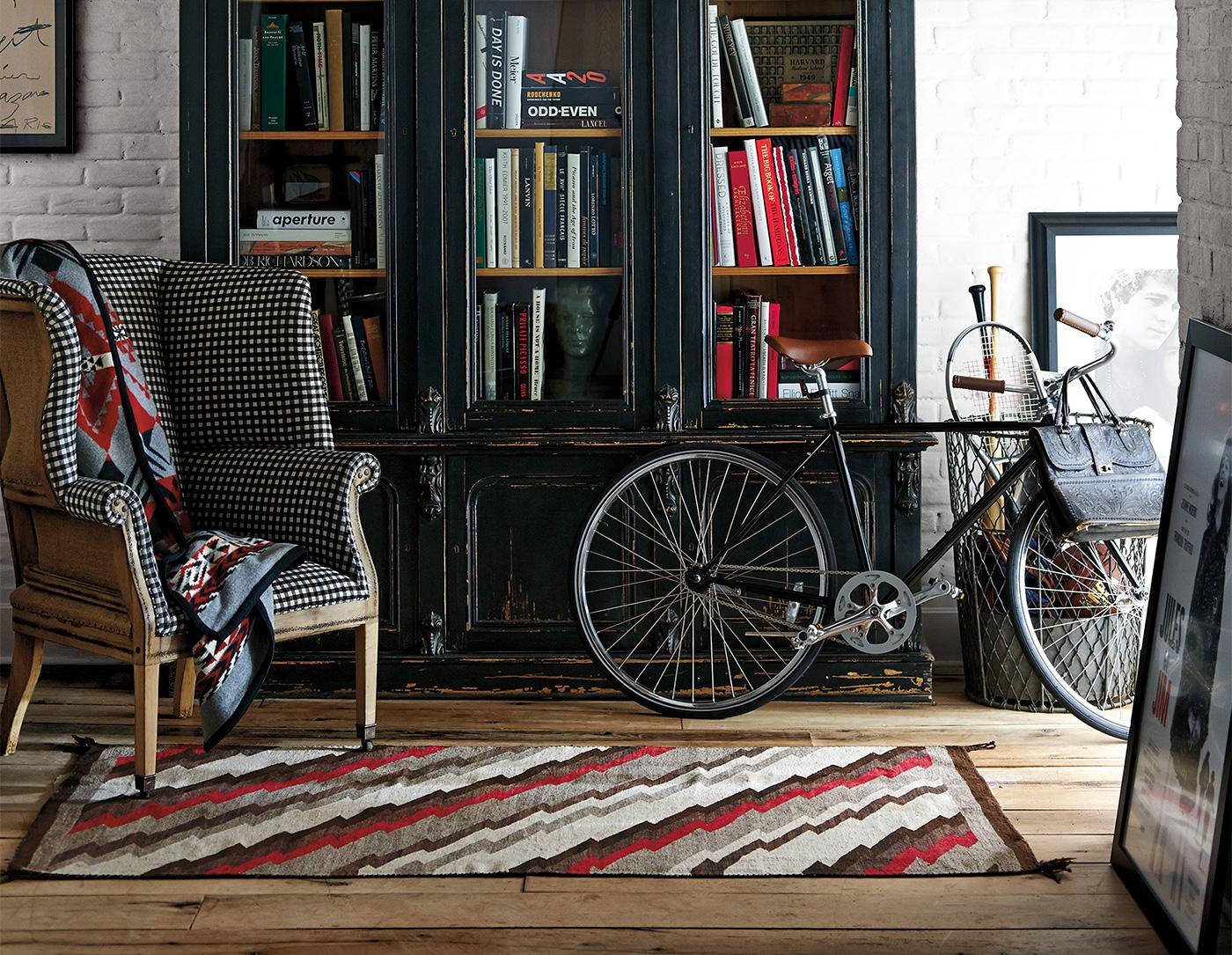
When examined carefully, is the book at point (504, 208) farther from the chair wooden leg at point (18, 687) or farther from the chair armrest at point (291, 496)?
the chair wooden leg at point (18, 687)

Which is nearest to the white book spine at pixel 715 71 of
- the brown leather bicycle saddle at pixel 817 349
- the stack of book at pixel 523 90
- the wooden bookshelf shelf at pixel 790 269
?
the stack of book at pixel 523 90

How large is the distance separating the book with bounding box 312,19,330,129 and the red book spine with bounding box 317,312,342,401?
1.61 ft

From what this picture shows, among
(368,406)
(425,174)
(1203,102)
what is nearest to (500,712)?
(368,406)

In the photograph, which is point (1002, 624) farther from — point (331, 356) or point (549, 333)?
point (331, 356)

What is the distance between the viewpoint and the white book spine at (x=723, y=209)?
2.98m

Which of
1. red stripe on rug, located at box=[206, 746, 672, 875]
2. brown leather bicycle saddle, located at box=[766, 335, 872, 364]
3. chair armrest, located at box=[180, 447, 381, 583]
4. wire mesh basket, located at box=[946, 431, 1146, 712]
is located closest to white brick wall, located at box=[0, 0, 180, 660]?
chair armrest, located at box=[180, 447, 381, 583]

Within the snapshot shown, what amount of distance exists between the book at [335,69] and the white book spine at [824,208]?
1.21 m

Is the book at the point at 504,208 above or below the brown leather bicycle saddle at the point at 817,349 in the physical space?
above

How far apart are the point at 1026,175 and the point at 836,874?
2125mm

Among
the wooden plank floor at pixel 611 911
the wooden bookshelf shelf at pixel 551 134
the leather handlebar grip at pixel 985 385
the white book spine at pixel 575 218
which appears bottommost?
the wooden plank floor at pixel 611 911

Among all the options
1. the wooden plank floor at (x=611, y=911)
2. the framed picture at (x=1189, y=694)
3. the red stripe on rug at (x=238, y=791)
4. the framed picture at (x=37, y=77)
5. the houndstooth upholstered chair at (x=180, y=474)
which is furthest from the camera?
the framed picture at (x=37, y=77)

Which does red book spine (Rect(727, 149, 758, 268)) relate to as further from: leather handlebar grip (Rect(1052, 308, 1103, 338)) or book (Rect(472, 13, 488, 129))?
leather handlebar grip (Rect(1052, 308, 1103, 338))

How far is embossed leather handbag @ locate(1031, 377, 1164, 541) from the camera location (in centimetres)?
258

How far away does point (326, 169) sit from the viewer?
3004mm
